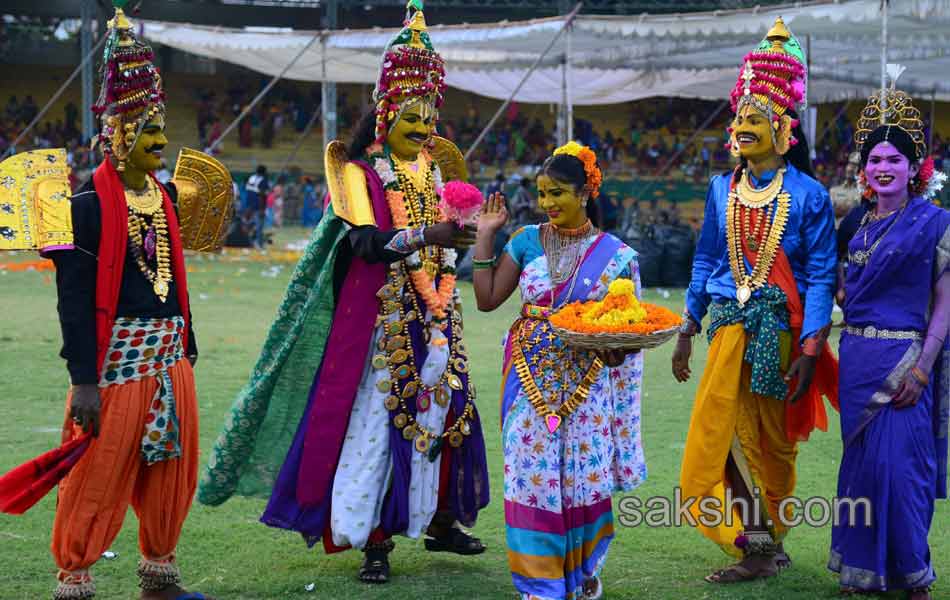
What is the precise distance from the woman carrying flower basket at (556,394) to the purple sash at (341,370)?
1.94 ft

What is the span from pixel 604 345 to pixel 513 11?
33.7 meters

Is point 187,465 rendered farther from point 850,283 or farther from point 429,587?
point 850,283

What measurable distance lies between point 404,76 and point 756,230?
163 cm

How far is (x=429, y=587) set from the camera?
543 centimetres

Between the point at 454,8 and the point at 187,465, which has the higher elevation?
the point at 454,8

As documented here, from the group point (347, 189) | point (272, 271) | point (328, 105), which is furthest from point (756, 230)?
point (328, 105)

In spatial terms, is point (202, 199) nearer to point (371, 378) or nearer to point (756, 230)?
point (371, 378)

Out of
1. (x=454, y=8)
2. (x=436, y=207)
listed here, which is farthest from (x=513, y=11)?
(x=436, y=207)

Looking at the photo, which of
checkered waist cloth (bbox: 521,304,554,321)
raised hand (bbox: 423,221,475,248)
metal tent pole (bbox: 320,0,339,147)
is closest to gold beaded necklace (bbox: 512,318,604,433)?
checkered waist cloth (bbox: 521,304,554,321)

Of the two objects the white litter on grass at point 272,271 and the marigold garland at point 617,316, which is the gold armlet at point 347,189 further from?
the white litter on grass at point 272,271

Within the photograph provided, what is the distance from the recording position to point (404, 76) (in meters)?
5.65

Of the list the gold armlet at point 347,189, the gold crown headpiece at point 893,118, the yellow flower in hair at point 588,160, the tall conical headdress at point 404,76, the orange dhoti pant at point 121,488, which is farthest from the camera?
the tall conical headdress at point 404,76

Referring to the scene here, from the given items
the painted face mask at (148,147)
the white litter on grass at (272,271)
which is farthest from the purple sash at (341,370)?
the white litter on grass at (272,271)

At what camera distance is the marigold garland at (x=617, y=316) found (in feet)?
15.5
